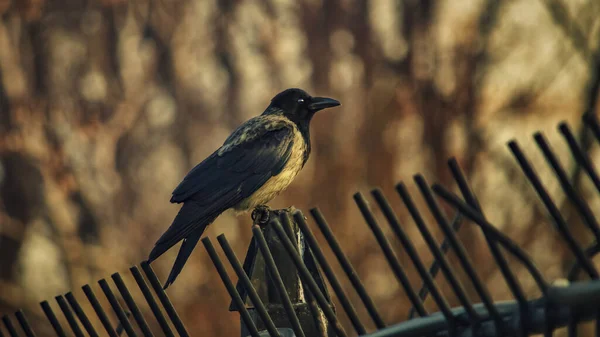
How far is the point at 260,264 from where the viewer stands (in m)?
2.95

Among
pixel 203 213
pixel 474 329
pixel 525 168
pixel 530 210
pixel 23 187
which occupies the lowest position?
pixel 530 210

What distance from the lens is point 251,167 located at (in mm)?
5461

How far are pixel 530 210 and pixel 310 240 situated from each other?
9535 mm

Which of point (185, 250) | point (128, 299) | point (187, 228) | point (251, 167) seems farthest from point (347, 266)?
point (251, 167)

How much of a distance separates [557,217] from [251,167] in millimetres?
3863

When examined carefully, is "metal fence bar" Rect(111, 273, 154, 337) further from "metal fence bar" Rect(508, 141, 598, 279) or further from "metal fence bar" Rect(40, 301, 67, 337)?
"metal fence bar" Rect(508, 141, 598, 279)

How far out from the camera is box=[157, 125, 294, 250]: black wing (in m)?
4.91

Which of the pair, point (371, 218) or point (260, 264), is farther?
point (260, 264)

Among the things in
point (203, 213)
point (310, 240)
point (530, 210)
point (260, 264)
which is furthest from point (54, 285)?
point (310, 240)

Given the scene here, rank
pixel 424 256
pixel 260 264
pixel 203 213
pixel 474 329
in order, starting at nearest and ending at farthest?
pixel 474 329 < pixel 260 264 < pixel 203 213 < pixel 424 256

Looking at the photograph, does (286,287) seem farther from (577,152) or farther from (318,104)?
(318,104)

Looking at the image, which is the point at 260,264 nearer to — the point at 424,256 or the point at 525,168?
the point at 525,168

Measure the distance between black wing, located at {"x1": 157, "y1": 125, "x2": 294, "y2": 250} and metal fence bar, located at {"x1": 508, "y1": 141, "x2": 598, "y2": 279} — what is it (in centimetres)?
296

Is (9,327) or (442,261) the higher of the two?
(9,327)
